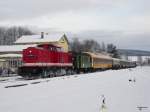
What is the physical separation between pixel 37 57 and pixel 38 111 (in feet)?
80.6

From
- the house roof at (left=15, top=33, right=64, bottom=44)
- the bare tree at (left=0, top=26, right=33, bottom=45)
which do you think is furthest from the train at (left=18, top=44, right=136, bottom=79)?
the bare tree at (left=0, top=26, right=33, bottom=45)

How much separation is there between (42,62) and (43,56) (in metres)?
0.80

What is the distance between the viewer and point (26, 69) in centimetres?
3603

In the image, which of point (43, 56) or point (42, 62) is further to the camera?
point (43, 56)

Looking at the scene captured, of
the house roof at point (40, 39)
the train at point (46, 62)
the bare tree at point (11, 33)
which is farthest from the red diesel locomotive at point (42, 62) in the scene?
the bare tree at point (11, 33)

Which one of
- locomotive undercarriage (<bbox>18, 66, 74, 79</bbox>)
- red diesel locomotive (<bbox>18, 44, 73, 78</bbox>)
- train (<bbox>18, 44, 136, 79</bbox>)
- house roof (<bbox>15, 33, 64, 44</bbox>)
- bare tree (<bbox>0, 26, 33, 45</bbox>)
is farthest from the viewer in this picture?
bare tree (<bbox>0, 26, 33, 45</bbox>)

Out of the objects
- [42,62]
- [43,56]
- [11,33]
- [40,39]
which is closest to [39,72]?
[42,62]

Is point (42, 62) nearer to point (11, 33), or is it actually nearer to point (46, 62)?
point (46, 62)

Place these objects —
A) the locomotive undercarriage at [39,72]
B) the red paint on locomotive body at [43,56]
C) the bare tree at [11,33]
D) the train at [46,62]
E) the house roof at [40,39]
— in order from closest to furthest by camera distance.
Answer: the locomotive undercarriage at [39,72], the train at [46,62], the red paint on locomotive body at [43,56], the house roof at [40,39], the bare tree at [11,33]

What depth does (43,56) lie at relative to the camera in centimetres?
3816

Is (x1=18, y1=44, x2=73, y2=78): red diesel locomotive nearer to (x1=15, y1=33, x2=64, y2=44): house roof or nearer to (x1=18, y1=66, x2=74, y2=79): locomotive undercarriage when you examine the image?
(x1=18, y1=66, x2=74, y2=79): locomotive undercarriage

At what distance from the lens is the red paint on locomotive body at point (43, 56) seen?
37.3 meters

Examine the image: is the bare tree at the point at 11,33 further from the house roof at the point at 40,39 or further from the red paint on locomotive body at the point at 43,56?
the red paint on locomotive body at the point at 43,56

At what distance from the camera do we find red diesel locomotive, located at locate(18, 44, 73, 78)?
3633 centimetres
